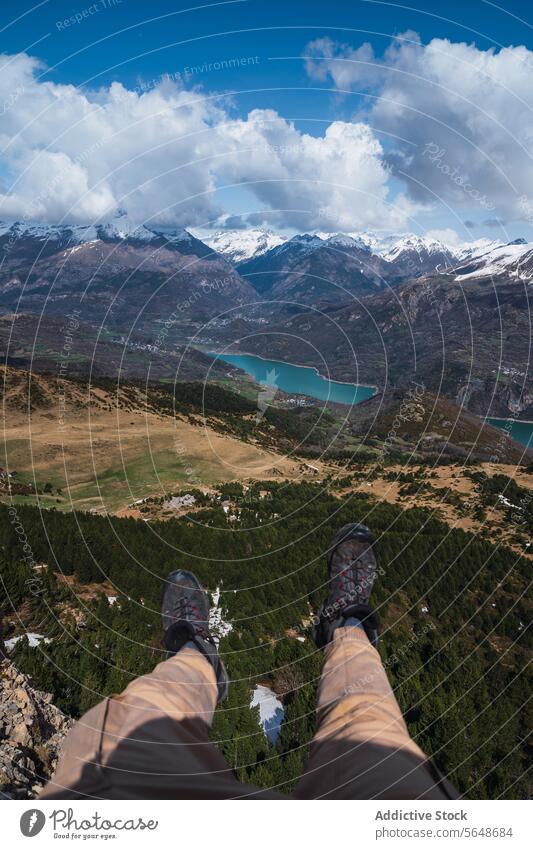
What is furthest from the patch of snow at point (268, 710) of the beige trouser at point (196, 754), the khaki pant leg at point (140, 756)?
the khaki pant leg at point (140, 756)

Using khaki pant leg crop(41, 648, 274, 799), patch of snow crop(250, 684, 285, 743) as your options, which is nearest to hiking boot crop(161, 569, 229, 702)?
khaki pant leg crop(41, 648, 274, 799)

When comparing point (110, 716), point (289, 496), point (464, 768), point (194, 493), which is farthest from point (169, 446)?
point (110, 716)

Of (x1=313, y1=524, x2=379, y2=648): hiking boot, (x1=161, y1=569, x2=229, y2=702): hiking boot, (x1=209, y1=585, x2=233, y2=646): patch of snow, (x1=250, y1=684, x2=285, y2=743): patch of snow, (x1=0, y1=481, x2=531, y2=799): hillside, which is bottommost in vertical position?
(x1=250, y1=684, x2=285, y2=743): patch of snow

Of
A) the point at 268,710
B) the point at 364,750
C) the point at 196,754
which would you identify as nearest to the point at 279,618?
the point at 268,710

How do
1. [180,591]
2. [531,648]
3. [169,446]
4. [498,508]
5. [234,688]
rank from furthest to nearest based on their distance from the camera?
[169,446] < [498,508] < [531,648] < [234,688] < [180,591]

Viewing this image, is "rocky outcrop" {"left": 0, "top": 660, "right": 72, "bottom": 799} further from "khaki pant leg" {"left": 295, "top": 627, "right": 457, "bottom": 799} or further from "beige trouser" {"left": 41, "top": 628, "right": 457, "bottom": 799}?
"khaki pant leg" {"left": 295, "top": 627, "right": 457, "bottom": 799}

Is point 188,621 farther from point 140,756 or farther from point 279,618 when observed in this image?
point 279,618
